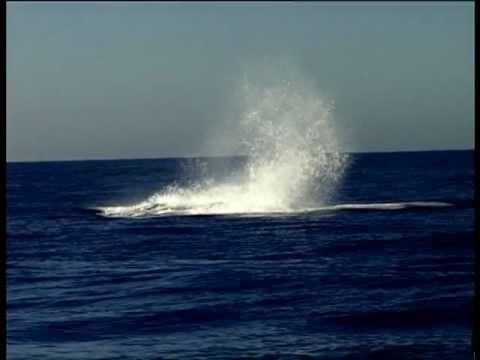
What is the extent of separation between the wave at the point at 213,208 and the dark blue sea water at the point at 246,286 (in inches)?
48.7

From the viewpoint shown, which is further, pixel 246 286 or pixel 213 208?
pixel 213 208

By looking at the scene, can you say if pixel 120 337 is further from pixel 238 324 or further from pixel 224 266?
pixel 224 266

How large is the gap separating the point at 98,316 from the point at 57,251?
16.9m

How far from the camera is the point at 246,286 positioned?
29.8m

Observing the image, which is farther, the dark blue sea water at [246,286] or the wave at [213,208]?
the wave at [213,208]

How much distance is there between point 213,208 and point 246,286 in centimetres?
2909

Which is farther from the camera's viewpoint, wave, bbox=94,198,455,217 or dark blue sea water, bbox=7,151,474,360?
wave, bbox=94,198,455,217

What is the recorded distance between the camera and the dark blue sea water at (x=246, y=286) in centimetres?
2166

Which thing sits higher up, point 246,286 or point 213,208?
point 213,208

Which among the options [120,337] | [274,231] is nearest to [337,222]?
[274,231]

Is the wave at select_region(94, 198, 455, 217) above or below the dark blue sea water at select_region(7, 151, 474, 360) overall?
above

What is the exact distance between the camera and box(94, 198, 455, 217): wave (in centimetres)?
5692

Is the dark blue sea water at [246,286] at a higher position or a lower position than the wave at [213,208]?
lower

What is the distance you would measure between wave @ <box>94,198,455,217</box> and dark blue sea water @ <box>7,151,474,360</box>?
1236 millimetres
